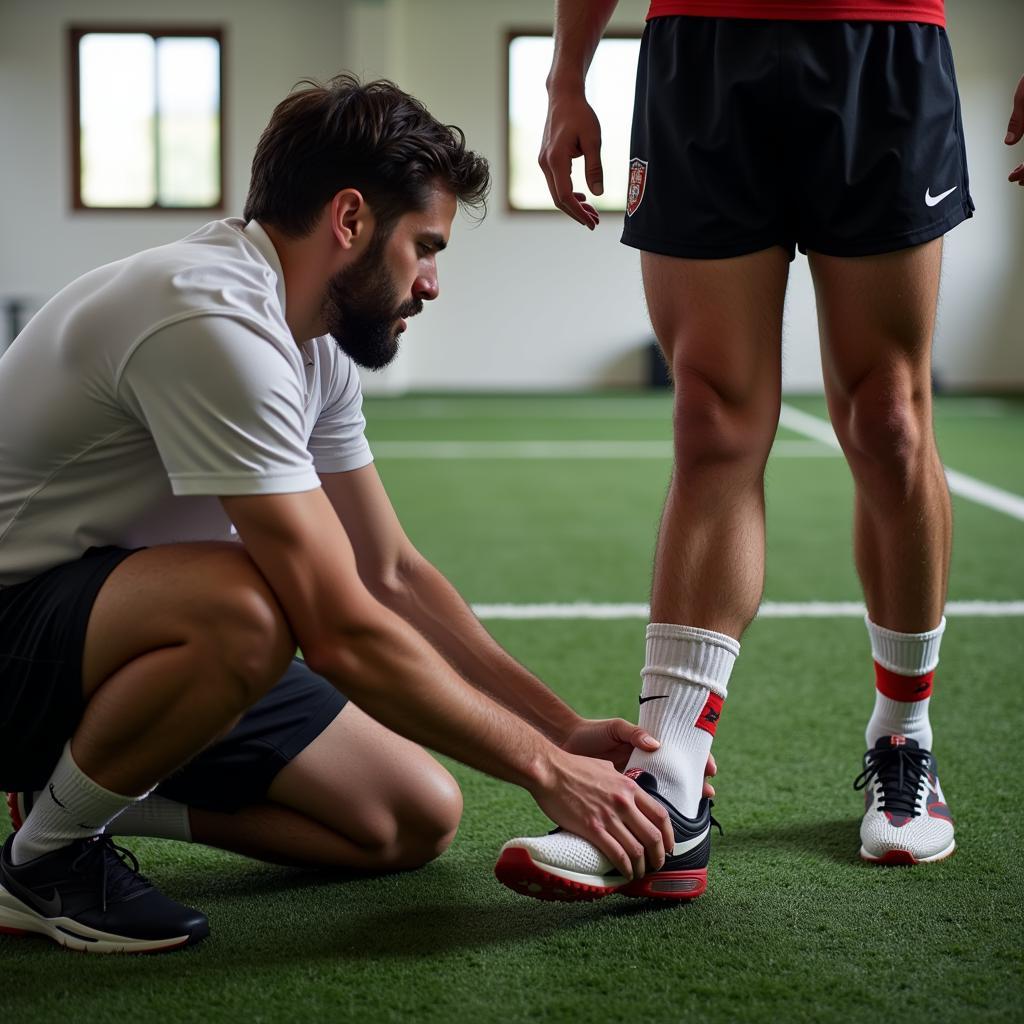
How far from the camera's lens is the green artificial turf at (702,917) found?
52.0 inches

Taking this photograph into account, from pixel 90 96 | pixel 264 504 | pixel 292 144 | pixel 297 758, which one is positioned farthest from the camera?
pixel 90 96

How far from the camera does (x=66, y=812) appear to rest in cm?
147

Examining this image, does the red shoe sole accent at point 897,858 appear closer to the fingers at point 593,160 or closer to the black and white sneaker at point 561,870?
the black and white sneaker at point 561,870

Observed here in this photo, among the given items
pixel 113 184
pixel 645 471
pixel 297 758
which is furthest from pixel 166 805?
pixel 113 184

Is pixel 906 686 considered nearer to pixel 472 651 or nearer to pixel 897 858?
pixel 897 858

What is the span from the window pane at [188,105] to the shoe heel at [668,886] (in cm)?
954

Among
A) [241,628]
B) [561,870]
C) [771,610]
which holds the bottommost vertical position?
[771,610]

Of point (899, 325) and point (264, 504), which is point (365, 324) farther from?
point (899, 325)

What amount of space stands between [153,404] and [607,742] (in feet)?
2.16

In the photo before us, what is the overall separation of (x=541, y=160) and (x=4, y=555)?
0.83 m

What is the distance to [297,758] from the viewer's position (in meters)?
1.69

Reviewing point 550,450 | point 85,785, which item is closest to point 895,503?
point 85,785

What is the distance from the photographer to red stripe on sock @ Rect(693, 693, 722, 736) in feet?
5.25

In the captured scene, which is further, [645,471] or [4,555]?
[645,471]
